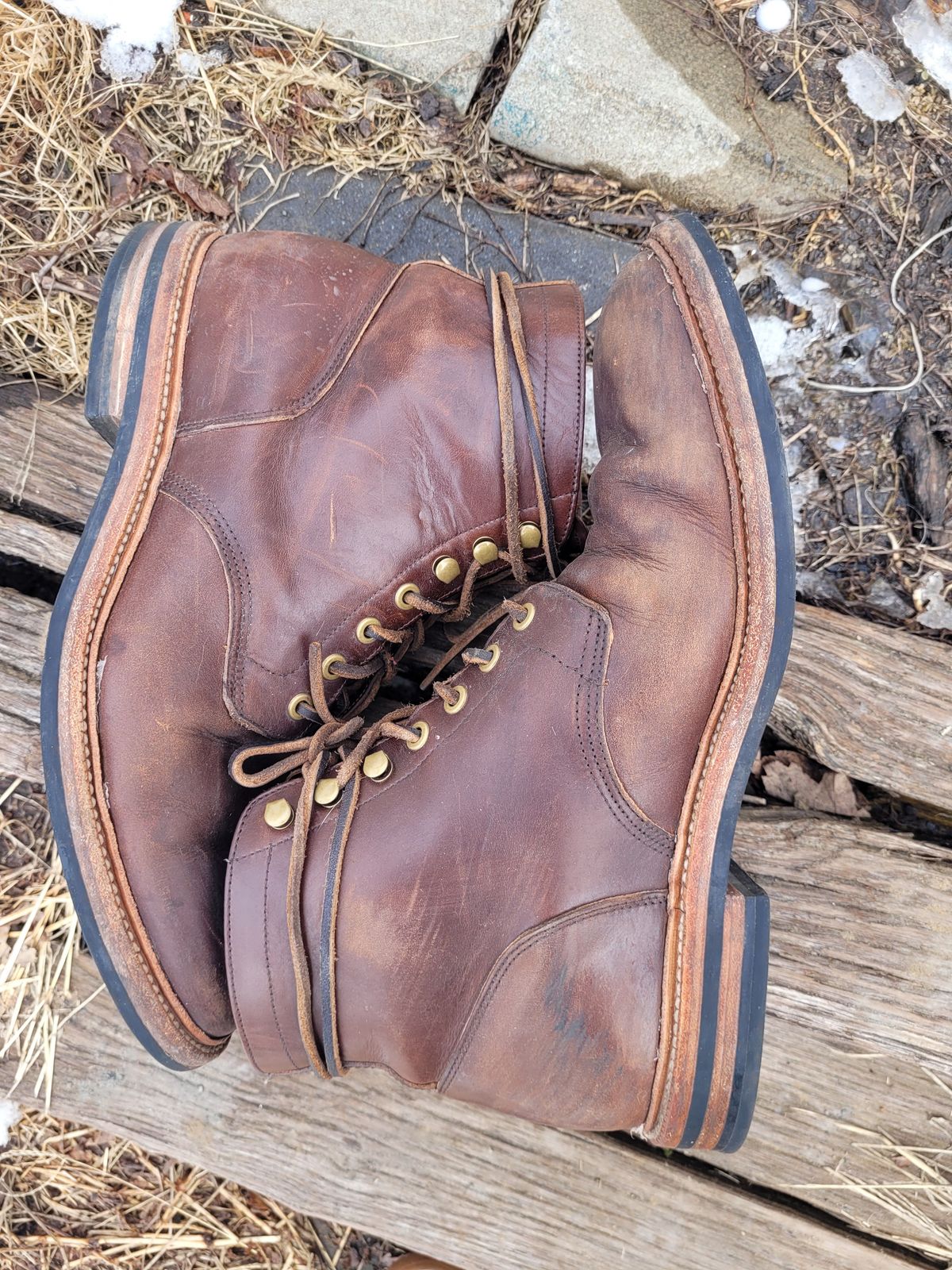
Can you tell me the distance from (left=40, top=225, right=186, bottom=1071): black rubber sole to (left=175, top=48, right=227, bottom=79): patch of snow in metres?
0.67

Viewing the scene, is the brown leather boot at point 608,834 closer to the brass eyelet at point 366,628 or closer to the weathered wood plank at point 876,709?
the brass eyelet at point 366,628

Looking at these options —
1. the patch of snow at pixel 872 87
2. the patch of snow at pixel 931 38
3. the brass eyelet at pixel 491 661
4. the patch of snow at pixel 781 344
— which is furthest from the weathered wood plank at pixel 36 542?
the patch of snow at pixel 931 38

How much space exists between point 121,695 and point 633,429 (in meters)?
0.98

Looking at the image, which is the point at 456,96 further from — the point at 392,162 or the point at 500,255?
the point at 500,255

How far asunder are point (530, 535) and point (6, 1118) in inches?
70.6

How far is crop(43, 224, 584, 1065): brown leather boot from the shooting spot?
1523 mm

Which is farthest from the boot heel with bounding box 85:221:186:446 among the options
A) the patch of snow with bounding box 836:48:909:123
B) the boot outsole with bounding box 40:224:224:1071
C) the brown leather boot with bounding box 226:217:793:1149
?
the patch of snow with bounding box 836:48:909:123

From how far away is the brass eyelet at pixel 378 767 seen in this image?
1.53 metres

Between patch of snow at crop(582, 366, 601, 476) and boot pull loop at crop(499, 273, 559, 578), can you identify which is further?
patch of snow at crop(582, 366, 601, 476)

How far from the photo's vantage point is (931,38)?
6.45ft

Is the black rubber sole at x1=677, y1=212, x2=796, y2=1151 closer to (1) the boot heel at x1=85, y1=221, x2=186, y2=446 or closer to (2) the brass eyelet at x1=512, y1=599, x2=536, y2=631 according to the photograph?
(2) the brass eyelet at x1=512, y1=599, x2=536, y2=631

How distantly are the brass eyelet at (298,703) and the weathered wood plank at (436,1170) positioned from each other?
0.80m

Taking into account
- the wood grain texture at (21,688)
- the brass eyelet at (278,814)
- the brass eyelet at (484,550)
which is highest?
the brass eyelet at (484,550)

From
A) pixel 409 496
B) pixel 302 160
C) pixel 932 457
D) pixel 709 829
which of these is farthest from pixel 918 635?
pixel 302 160
